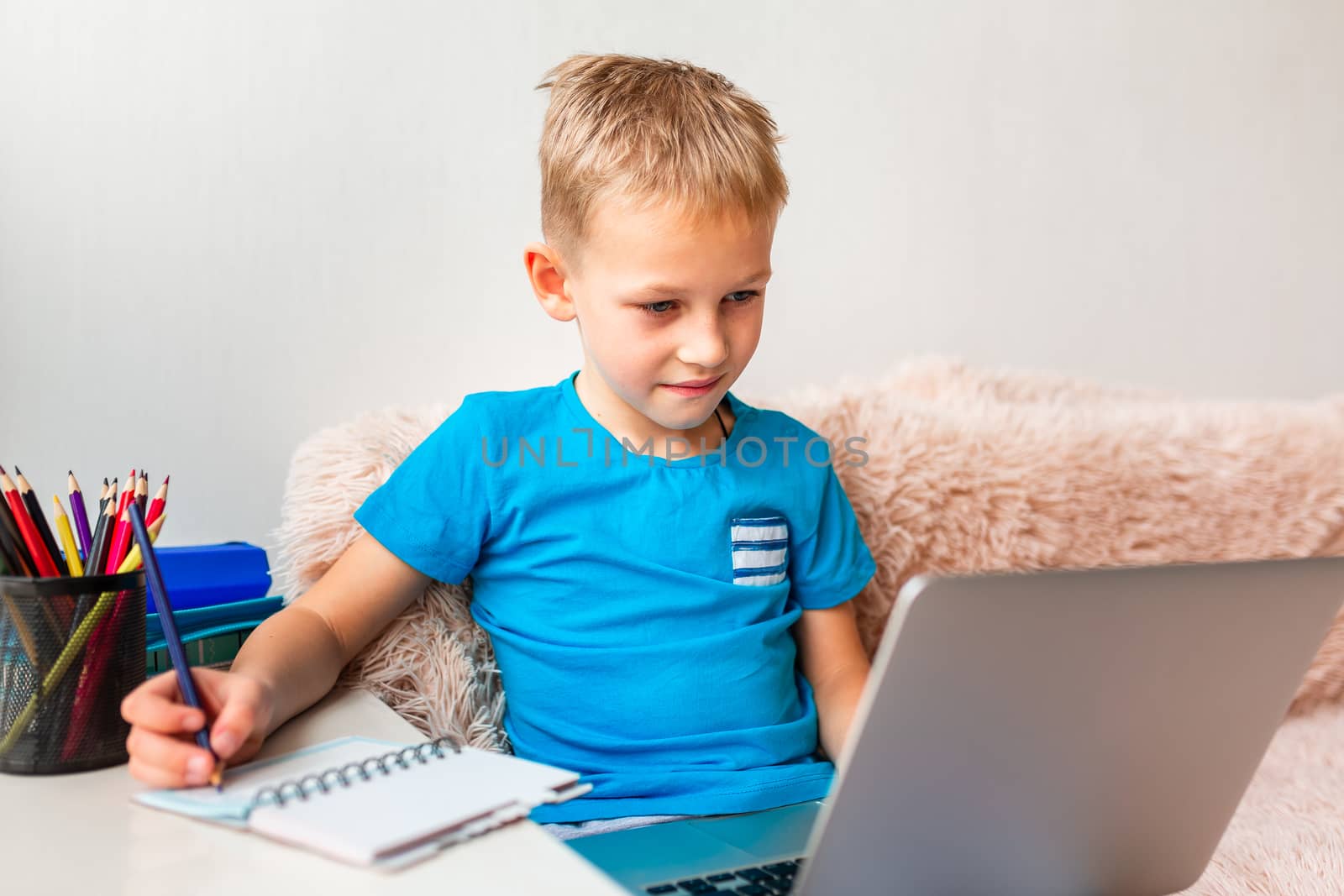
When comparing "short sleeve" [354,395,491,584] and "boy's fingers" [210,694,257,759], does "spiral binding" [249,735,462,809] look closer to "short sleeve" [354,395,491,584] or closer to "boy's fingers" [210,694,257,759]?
"boy's fingers" [210,694,257,759]

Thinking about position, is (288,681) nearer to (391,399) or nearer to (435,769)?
(435,769)

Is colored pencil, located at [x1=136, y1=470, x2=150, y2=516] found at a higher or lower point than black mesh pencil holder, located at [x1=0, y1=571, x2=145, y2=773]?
higher

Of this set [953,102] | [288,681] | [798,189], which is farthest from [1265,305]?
[288,681]

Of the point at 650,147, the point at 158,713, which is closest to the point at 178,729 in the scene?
the point at 158,713

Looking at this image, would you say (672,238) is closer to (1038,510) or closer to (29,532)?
(29,532)

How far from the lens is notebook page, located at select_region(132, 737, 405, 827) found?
522 millimetres

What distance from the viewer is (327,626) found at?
806 mm

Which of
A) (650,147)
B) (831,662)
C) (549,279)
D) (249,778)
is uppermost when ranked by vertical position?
(650,147)

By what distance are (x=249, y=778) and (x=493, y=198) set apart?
87cm

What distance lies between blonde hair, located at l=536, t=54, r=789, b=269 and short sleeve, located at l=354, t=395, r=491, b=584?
19 centimetres

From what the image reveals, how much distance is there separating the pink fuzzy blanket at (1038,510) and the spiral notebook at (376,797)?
0.95ft

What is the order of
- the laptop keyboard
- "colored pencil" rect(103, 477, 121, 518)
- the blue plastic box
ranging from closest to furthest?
the laptop keyboard < "colored pencil" rect(103, 477, 121, 518) < the blue plastic box

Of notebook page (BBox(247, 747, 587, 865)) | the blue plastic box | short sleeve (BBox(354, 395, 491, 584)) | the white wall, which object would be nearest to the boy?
short sleeve (BBox(354, 395, 491, 584))

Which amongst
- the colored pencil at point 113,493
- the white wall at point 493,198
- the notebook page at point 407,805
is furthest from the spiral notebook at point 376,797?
the white wall at point 493,198
